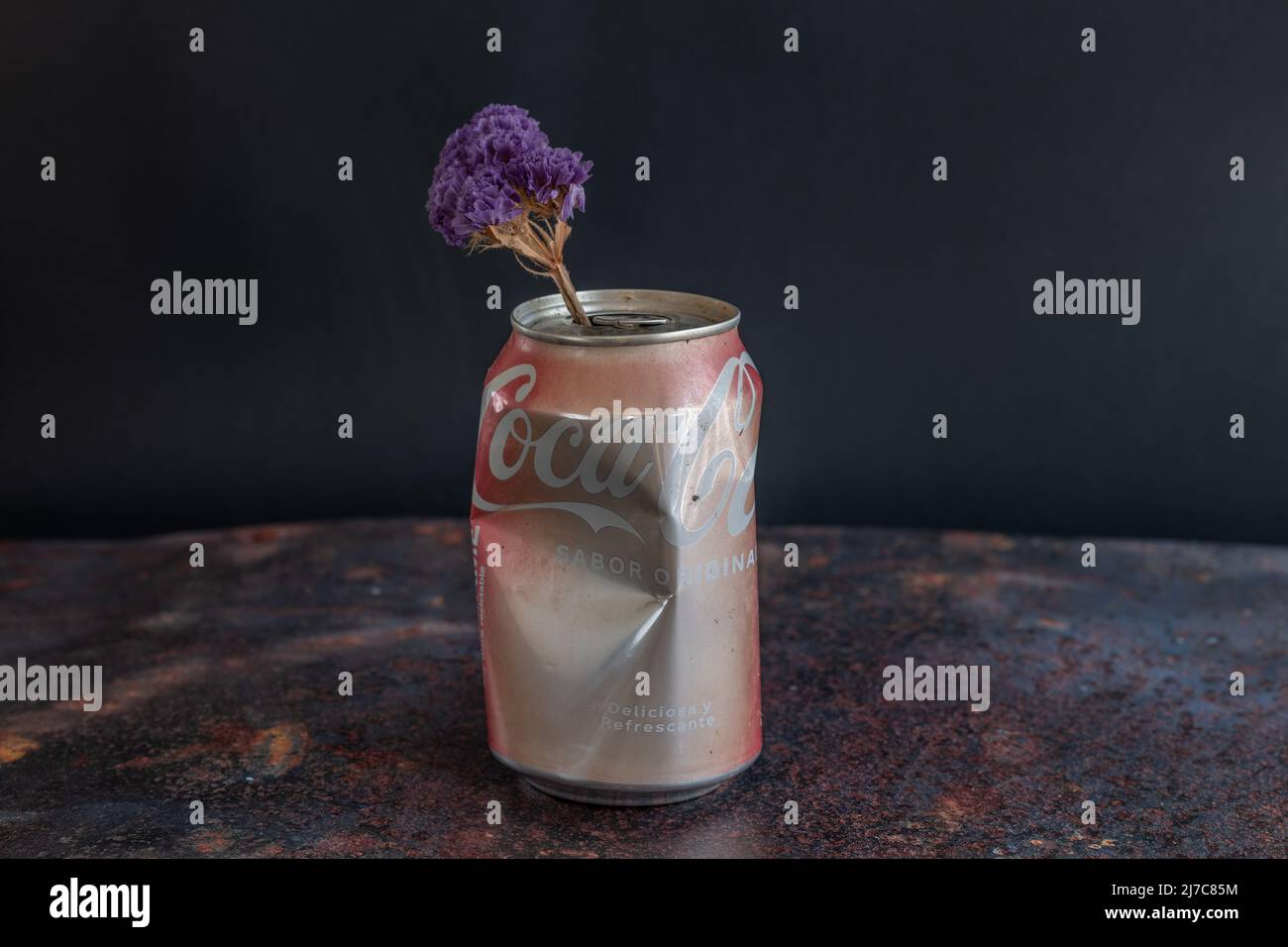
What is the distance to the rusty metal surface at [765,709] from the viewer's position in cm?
188

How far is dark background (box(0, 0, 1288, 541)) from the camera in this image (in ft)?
9.16

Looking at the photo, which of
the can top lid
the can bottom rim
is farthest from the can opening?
the can bottom rim

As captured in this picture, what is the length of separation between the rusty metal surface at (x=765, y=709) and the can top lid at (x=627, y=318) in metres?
0.60

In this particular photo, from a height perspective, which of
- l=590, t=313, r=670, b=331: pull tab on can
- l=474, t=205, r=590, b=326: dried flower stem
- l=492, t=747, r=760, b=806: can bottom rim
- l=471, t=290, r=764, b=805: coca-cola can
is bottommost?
l=492, t=747, r=760, b=806: can bottom rim

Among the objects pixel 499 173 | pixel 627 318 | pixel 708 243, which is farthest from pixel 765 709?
pixel 708 243

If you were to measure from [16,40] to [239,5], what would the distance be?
1.36 ft

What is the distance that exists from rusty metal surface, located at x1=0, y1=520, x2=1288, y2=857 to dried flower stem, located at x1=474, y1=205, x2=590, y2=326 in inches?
25.3

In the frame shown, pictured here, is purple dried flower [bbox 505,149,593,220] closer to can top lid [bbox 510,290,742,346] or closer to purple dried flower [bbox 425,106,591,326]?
purple dried flower [bbox 425,106,591,326]

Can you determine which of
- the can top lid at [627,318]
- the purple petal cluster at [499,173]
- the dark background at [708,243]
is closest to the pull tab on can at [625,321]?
the can top lid at [627,318]

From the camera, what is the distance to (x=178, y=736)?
6.97ft

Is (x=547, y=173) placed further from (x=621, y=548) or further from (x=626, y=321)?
(x=621, y=548)

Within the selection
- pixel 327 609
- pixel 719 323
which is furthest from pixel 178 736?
pixel 719 323

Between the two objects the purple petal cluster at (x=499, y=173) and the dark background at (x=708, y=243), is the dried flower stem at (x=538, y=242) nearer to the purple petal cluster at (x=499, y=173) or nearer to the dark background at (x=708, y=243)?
the purple petal cluster at (x=499, y=173)

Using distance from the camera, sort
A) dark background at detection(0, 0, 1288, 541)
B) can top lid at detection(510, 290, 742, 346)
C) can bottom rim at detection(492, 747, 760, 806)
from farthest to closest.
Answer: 1. dark background at detection(0, 0, 1288, 541)
2. can bottom rim at detection(492, 747, 760, 806)
3. can top lid at detection(510, 290, 742, 346)
